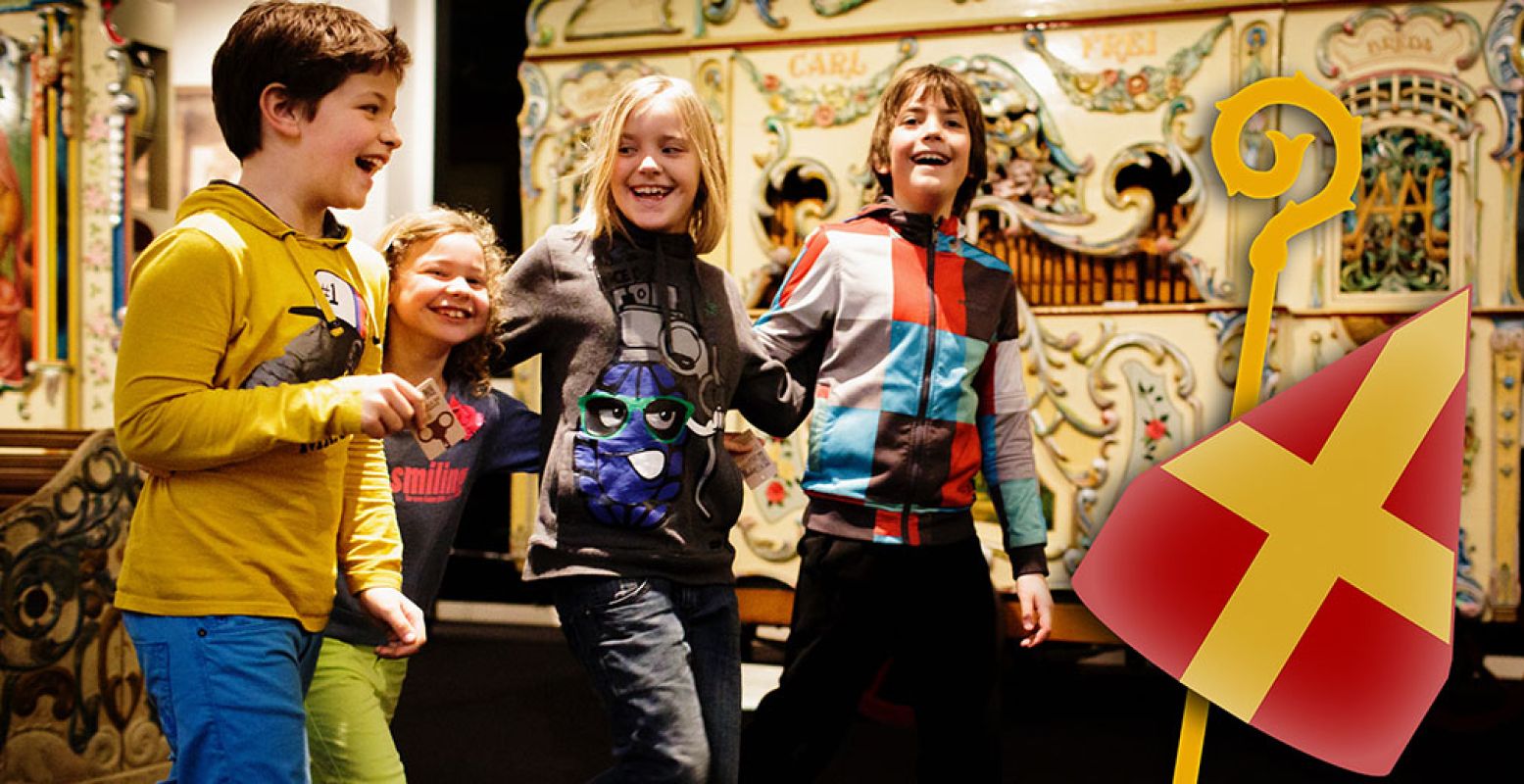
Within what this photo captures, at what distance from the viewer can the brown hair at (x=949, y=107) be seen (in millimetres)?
2273

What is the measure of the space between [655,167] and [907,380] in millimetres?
571

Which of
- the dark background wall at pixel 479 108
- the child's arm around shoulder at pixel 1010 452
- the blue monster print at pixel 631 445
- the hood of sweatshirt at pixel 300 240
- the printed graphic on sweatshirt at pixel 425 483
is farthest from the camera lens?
the dark background wall at pixel 479 108

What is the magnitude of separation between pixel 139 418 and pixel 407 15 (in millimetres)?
4566

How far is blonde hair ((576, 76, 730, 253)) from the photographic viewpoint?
75.3 inches

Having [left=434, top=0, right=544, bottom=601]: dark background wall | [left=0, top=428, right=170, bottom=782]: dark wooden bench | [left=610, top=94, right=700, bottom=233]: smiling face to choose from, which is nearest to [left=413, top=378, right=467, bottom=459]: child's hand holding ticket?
[left=610, top=94, right=700, bottom=233]: smiling face

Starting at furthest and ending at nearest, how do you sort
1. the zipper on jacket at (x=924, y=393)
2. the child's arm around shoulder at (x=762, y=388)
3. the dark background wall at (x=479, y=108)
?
1. the dark background wall at (x=479, y=108)
2. the zipper on jacket at (x=924, y=393)
3. the child's arm around shoulder at (x=762, y=388)

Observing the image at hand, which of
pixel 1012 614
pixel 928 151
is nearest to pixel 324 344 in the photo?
pixel 928 151

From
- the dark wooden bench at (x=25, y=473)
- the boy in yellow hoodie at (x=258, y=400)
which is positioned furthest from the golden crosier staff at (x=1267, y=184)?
the dark wooden bench at (x=25, y=473)

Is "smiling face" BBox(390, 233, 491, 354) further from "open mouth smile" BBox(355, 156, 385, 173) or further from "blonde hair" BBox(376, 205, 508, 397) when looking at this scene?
"open mouth smile" BBox(355, 156, 385, 173)

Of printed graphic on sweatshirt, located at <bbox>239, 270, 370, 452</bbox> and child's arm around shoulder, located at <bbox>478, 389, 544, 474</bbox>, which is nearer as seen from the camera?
printed graphic on sweatshirt, located at <bbox>239, 270, 370, 452</bbox>

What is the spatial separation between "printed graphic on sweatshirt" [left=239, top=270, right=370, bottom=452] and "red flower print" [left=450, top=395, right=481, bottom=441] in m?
0.34

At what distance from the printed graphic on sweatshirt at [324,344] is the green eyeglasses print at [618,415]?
37cm

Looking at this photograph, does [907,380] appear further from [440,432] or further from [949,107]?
[440,432]

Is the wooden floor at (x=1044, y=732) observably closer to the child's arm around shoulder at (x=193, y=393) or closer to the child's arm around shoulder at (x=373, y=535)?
the child's arm around shoulder at (x=373, y=535)
